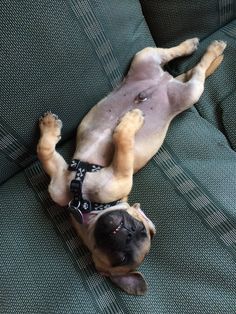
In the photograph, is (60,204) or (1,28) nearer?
(1,28)

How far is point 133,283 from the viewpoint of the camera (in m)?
1.47

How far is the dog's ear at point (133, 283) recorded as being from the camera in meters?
1.46

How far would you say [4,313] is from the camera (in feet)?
4.68

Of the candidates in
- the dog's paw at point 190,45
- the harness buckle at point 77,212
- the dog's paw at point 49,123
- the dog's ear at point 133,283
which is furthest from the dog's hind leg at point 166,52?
the dog's ear at point 133,283

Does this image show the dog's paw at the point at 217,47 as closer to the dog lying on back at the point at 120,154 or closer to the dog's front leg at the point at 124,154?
the dog lying on back at the point at 120,154

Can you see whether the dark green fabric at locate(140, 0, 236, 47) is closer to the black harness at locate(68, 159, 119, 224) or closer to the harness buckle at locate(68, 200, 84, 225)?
the black harness at locate(68, 159, 119, 224)

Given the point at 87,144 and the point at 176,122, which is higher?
the point at 87,144

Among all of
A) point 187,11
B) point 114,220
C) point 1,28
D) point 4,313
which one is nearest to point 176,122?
point 187,11

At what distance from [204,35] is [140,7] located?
0.38 metres

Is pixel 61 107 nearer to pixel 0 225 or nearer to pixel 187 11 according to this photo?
pixel 0 225

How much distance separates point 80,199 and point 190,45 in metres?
0.89

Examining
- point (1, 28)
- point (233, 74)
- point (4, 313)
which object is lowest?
point (233, 74)

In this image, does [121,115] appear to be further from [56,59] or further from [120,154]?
[56,59]

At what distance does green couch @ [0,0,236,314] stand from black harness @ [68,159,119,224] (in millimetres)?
121
